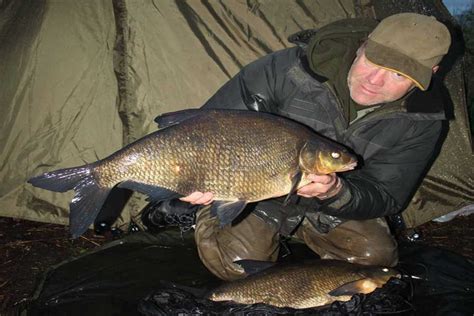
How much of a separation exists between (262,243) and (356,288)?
842 mm

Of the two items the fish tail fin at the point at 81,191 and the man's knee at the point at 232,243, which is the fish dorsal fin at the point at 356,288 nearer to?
the man's knee at the point at 232,243

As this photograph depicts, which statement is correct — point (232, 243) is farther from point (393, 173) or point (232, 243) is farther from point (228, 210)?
point (393, 173)

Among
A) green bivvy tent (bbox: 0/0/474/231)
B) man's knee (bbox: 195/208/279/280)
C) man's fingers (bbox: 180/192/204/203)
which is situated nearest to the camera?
man's fingers (bbox: 180/192/204/203)

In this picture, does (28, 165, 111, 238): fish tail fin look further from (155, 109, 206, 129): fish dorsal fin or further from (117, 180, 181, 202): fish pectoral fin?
(155, 109, 206, 129): fish dorsal fin

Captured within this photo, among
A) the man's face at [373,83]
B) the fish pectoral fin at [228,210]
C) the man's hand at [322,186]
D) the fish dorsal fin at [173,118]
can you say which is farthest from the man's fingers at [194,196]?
the man's face at [373,83]

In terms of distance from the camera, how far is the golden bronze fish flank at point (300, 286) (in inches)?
121

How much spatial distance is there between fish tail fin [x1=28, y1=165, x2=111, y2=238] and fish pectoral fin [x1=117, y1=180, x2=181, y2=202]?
0.11 meters

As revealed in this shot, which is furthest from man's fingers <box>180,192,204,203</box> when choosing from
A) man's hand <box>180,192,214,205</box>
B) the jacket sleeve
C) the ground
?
the ground

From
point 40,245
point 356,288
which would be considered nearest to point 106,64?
point 40,245

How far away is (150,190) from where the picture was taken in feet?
9.10

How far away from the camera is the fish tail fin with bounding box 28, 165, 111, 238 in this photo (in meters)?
2.70

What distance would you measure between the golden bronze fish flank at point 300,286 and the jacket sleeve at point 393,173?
1.34 ft

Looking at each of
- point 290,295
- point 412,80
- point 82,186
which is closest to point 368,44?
point 412,80

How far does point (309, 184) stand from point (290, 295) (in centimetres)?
67
